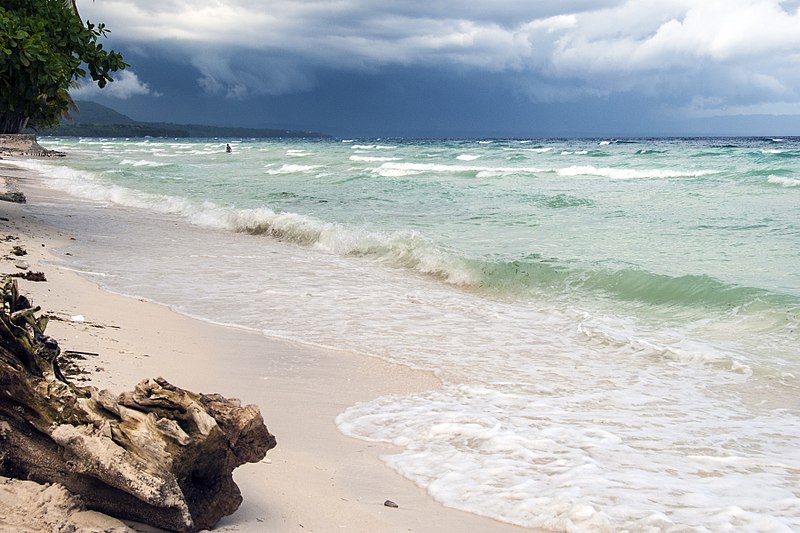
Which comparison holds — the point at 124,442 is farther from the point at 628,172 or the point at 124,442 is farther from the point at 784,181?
the point at 628,172

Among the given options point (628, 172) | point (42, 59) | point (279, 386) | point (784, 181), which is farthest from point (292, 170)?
point (279, 386)

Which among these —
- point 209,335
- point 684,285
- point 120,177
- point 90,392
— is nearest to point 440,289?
point 684,285

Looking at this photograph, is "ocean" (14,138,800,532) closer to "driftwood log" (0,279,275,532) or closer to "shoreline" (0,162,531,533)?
"shoreline" (0,162,531,533)

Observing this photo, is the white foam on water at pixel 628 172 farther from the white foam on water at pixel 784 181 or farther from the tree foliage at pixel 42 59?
the tree foliage at pixel 42 59

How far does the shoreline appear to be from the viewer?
Result: 11.1ft

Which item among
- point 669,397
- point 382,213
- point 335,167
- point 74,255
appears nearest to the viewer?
point 669,397

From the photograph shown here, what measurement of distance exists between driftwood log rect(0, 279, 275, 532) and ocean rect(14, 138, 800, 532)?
124 centimetres

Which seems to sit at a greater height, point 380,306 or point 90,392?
point 90,392

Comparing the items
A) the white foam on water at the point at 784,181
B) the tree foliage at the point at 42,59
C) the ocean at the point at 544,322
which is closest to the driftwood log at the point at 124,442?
the ocean at the point at 544,322

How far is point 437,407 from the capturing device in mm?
5090

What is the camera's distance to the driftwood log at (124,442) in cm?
268

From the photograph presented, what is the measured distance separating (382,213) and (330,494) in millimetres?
14681

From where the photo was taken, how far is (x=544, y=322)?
26.2 feet

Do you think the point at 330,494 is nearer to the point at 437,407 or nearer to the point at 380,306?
the point at 437,407
